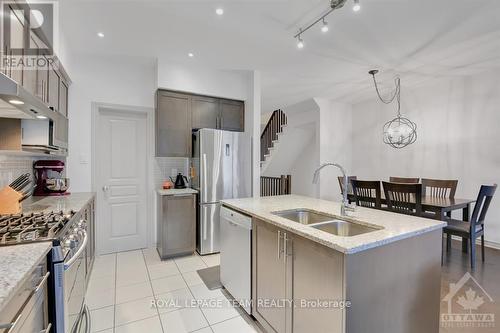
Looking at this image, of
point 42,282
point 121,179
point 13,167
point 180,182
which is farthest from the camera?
point 180,182

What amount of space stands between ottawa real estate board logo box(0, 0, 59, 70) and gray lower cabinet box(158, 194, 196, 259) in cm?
198

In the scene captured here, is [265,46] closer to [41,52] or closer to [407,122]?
[41,52]

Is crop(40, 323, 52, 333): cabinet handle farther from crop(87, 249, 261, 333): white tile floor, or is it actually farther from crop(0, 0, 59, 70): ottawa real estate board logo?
crop(0, 0, 59, 70): ottawa real estate board logo

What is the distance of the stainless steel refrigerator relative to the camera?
347 centimetres

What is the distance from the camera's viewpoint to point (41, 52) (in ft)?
7.13

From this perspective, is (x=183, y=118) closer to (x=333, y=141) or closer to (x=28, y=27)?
(x=28, y=27)

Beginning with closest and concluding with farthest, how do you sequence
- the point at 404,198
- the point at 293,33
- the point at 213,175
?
1. the point at 293,33
2. the point at 404,198
3. the point at 213,175

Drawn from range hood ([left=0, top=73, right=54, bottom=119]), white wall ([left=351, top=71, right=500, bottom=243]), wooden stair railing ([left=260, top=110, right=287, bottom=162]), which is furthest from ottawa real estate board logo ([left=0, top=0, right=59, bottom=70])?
white wall ([left=351, top=71, right=500, bottom=243])

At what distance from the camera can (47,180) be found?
2.79 metres

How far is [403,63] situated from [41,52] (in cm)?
442

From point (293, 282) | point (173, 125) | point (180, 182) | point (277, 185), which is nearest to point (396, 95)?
point (277, 185)

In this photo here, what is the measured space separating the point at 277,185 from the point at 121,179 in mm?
3255

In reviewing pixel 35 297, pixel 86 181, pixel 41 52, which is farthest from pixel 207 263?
pixel 41 52

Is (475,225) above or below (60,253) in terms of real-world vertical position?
below
